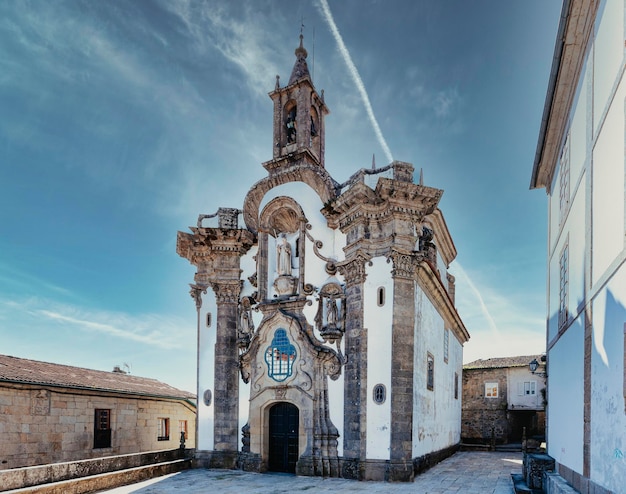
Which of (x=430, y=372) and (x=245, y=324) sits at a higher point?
(x=245, y=324)

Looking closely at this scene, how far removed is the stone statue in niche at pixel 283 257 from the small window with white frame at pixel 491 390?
19.8m

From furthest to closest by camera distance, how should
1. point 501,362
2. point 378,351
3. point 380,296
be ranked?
point 501,362 < point 380,296 < point 378,351

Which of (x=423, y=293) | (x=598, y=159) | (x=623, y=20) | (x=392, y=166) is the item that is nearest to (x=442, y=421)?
(x=423, y=293)

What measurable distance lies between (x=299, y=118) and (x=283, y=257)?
5643 millimetres

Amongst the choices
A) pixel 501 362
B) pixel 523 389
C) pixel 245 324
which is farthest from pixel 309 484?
pixel 501 362

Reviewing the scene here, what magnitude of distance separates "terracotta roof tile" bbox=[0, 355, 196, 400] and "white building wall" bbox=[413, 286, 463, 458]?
38.8ft

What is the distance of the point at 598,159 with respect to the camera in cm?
724

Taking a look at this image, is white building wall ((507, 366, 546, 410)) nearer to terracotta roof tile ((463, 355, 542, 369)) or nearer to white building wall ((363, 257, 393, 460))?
terracotta roof tile ((463, 355, 542, 369))

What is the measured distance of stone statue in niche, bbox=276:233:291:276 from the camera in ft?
56.7

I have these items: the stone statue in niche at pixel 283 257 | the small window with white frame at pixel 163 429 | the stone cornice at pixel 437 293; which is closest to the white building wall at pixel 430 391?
the stone cornice at pixel 437 293

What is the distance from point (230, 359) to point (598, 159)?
13.9 m

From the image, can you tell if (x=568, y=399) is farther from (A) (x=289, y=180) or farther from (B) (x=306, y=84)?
(B) (x=306, y=84)

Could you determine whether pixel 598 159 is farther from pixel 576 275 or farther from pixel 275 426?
pixel 275 426

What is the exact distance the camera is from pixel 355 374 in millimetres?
14992
